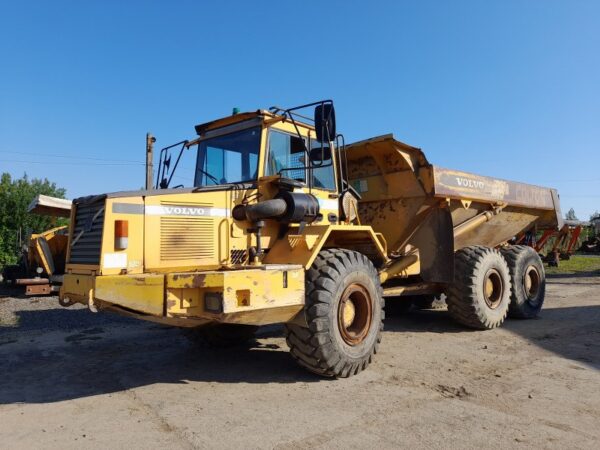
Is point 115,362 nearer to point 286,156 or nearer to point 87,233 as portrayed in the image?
point 87,233

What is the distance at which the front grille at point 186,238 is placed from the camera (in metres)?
4.63

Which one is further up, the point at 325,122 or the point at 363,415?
the point at 325,122

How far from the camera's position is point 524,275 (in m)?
8.99

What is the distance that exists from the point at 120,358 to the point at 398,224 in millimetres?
4406

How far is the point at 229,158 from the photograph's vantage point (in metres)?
5.57

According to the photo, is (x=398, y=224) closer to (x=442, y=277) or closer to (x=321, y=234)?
(x=442, y=277)

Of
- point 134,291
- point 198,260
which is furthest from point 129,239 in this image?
point 198,260

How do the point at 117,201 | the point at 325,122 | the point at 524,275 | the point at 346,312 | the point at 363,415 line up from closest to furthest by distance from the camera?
1. the point at 363,415
2. the point at 117,201
3. the point at 325,122
4. the point at 346,312
5. the point at 524,275

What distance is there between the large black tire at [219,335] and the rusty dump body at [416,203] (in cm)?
233

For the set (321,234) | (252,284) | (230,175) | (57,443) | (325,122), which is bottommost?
(57,443)

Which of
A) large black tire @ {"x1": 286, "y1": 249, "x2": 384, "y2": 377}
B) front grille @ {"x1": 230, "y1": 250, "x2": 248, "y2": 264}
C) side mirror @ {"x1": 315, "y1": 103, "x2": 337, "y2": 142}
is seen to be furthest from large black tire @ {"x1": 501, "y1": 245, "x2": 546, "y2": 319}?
→ front grille @ {"x1": 230, "y1": 250, "x2": 248, "y2": 264}

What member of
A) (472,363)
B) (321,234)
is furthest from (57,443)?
(472,363)

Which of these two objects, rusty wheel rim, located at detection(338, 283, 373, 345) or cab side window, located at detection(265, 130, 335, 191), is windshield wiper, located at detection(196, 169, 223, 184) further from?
rusty wheel rim, located at detection(338, 283, 373, 345)

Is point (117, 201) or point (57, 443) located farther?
point (117, 201)
